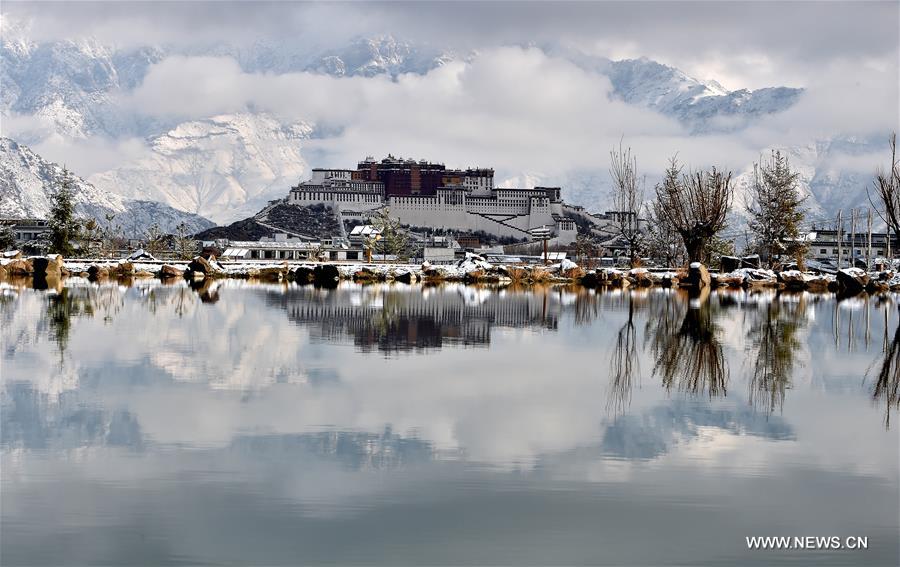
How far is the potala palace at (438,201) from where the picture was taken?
168 metres

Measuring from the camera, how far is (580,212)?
180750mm

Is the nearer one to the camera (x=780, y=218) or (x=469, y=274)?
(x=469, y=274)

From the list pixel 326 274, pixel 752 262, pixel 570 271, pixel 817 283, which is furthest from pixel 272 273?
pixel 817 283

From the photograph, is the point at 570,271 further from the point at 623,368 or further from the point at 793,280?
the point at 623,368

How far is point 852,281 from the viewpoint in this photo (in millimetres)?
53375

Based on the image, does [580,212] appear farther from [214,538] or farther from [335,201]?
[214,538]

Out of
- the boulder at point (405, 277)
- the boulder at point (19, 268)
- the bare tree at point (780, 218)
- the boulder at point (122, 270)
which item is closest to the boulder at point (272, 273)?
the boulder at point (405, 277)

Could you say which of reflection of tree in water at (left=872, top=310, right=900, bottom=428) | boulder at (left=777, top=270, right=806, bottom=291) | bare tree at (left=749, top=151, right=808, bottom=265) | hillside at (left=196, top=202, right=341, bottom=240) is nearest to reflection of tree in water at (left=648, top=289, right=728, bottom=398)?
reflection of tree in water at (left=872, top=310, right=900, bottom=428)

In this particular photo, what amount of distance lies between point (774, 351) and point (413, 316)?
1134 cm

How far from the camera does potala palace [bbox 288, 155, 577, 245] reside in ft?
553

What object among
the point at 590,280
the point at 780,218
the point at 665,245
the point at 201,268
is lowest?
the point at 590,280

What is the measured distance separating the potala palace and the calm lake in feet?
480

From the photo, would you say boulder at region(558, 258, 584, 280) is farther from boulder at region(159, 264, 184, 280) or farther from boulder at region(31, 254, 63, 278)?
boulder at region(31, 254, 63, 278)

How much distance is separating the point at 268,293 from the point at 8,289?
32.7ft
